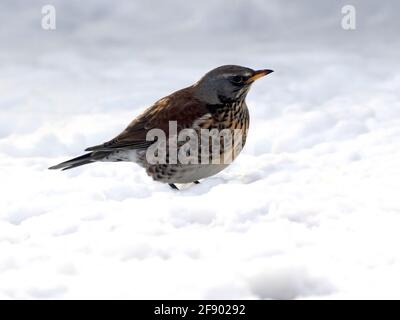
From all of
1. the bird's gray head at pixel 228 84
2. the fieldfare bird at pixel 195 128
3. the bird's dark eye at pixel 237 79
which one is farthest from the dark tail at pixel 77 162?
the bird's dark eye at pixel 237 79

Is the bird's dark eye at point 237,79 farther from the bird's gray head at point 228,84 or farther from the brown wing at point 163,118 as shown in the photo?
the brown wing at point 163,118

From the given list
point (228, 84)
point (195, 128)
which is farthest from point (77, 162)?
point (228, 84)

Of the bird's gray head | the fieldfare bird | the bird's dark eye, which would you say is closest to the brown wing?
the fieldfare bird

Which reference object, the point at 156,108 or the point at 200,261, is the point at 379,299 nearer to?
the point at 200,261

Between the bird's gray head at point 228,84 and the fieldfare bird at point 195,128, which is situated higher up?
the bird's gray head at point 228,84

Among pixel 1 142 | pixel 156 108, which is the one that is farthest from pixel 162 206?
pixel 1 142

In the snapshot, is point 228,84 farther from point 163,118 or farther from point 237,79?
point 163,118
